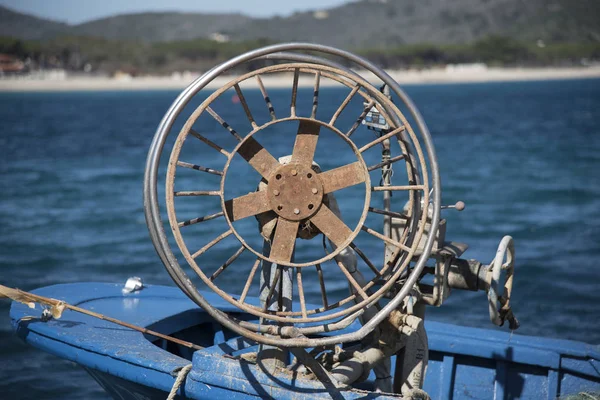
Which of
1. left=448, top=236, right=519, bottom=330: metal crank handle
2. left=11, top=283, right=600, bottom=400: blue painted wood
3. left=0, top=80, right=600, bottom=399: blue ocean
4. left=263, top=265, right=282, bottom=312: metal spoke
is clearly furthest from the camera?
left=0, top=80, right=600, bottom=399: blue ocean

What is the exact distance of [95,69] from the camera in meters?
139

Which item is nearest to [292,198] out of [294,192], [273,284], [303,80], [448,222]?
[294,192]

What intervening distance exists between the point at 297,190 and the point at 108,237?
12.5 metres

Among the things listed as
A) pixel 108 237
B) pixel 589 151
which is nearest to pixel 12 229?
pixel 108 237

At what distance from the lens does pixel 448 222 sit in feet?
57.7

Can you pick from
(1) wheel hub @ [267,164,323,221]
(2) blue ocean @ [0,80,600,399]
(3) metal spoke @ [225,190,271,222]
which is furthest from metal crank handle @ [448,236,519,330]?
(2) blue ocean @ [0,80,600,399]

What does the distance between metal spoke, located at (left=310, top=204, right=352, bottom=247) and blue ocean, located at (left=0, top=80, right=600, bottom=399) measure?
190 inches

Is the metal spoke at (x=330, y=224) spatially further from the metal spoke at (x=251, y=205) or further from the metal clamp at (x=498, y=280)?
the metal clamp at (x=498, y=280)

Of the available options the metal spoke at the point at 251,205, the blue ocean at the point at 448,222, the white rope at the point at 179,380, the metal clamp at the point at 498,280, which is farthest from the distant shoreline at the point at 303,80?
the metal spoke at the point at 251,205

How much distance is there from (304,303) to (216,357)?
28.2 inches

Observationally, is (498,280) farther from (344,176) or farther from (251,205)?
(251,205)

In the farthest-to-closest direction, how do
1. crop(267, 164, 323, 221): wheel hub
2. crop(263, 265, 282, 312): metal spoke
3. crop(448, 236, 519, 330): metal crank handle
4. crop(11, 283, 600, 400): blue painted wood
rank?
1. crop(448, 236, 519, 330): metal crank handle
2. crop(11, 283, 600, 400): blue painted wood
3. crop(263, 265, 282, 312): metal spoke
4. crop(267, 164, 323, 221): wheel hub

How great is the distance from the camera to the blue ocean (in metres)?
10.5

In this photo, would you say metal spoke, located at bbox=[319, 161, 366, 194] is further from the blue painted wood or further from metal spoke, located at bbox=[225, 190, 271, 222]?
the blue painted wood
